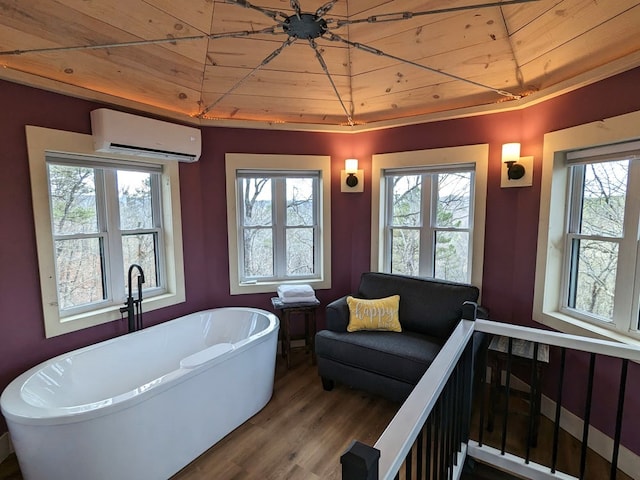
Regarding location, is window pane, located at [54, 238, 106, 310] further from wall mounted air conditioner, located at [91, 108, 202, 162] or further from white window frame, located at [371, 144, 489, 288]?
white window frame, located at [371, 144, 489, 288]

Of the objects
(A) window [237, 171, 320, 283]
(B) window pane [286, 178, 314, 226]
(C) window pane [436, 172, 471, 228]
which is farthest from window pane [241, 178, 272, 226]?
(C) window pane [436, 172, 471, 228]

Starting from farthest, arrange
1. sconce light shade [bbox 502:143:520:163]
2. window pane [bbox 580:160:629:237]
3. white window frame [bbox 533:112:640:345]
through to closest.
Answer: sconce light shade [bbox 502:143:520:163] < white window frame [bbox 533:112:640:345] < window pane [bbox 580:160:629:237]

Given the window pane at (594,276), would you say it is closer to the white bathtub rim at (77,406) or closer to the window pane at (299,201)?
the window pane at (299,201)

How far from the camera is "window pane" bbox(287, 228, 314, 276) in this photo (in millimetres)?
3721

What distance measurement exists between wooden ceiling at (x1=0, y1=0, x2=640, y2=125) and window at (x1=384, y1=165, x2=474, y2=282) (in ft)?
2.17

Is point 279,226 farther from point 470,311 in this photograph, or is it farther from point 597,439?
point 597,439

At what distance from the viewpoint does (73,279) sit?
257 cm

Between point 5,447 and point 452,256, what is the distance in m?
3.73

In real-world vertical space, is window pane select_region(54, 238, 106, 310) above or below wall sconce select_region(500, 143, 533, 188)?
below

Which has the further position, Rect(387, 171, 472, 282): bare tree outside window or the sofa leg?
Rect(387, 171, 472, 282): bare tree outside window

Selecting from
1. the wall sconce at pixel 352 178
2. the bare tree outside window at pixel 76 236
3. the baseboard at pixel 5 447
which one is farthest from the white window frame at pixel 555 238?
the baseboard at pixel 5 447

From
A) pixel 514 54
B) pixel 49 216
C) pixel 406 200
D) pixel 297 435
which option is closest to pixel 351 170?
pixel 406 200

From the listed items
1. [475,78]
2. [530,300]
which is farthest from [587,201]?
[475,78]

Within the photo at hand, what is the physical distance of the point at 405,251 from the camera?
11.6 ft
